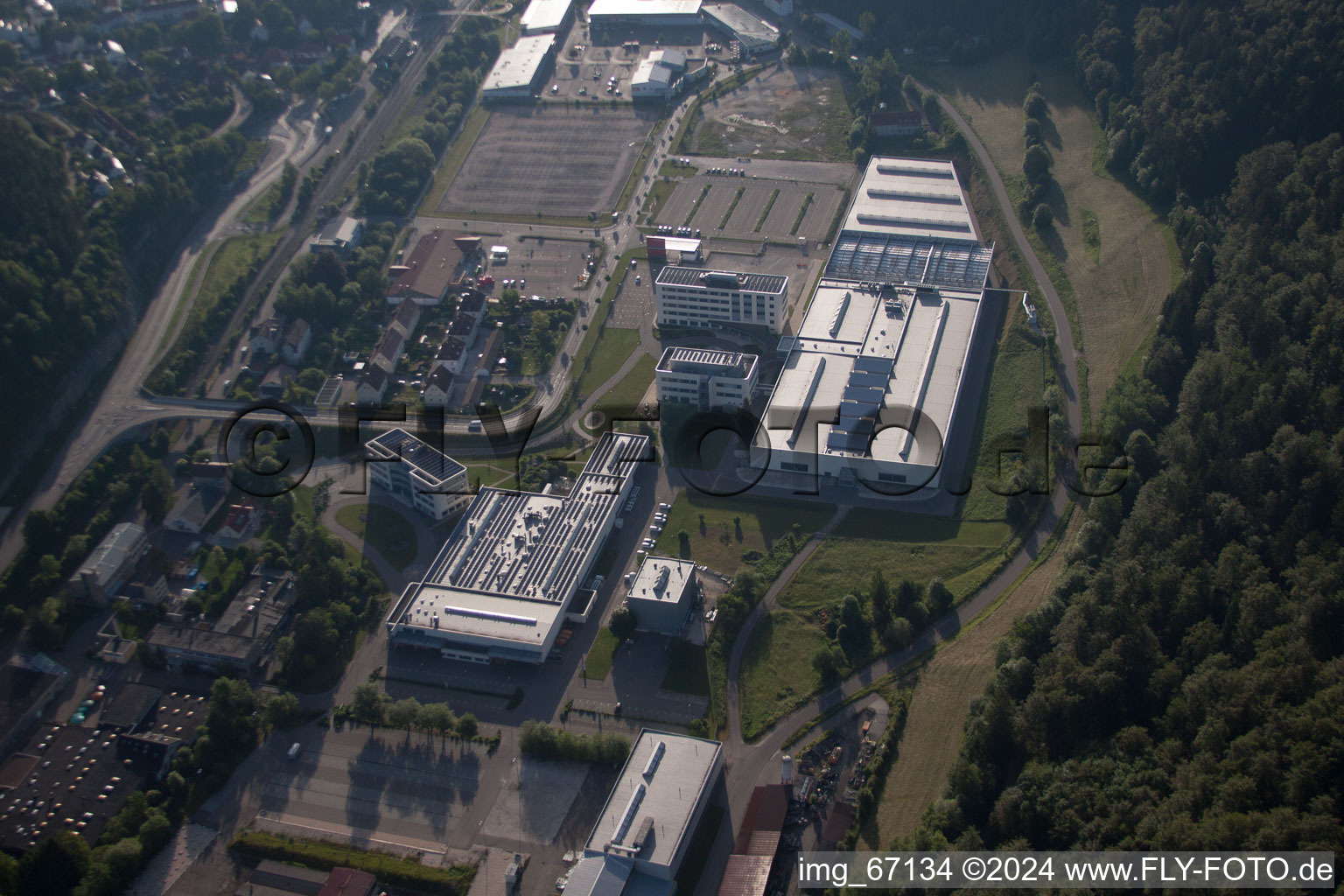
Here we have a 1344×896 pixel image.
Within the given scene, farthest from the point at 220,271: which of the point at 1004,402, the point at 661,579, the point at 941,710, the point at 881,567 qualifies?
the point at 941,710

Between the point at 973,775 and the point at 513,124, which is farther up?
the point at 513,124

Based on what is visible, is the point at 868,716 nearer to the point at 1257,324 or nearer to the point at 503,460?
the point at 503,460

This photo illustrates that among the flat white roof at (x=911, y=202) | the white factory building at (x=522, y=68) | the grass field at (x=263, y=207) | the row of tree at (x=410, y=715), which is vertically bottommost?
the row of tree at (x=410, y=715)

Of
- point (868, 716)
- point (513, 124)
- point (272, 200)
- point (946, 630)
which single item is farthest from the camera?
point (513, 124)

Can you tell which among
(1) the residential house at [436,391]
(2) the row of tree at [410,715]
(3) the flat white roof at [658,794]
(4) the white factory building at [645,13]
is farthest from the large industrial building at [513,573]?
(4) the white factory building at [645,13]

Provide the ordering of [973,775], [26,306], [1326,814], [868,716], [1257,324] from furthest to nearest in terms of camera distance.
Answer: [26,306]
[1257,324]
[868,716]
[973,775]
[1326,814]

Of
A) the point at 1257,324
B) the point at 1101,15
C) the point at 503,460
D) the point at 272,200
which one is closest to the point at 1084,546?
the point at 1257,324

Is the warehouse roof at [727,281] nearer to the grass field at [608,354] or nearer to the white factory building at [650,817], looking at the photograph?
the grass field at [608,354]
